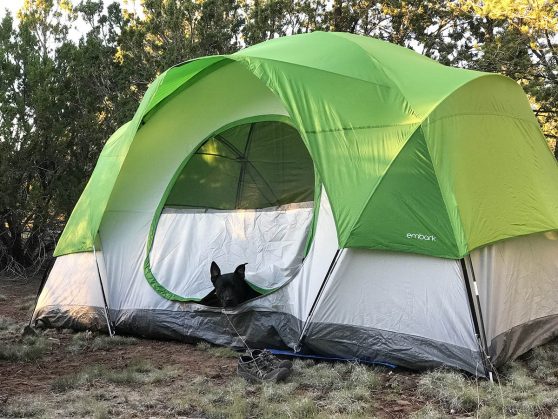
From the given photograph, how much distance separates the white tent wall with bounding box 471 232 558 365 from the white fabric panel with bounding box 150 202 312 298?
176 cm

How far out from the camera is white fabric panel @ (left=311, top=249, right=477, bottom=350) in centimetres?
424

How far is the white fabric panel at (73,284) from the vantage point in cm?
589

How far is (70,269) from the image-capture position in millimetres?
6086

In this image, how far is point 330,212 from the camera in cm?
491

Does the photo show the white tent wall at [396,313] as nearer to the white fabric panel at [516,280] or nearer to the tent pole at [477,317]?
the tent pole at [477,317]

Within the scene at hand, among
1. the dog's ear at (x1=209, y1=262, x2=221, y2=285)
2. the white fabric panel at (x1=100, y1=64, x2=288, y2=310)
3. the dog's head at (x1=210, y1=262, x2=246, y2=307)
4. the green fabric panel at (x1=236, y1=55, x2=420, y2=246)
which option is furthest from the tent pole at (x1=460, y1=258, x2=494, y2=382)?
the white fabric panel at (x1=100, y1=64, x2=288, y2=310)

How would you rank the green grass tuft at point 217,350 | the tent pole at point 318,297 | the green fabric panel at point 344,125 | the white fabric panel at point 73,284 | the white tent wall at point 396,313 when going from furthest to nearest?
the white fabric panel at point 73,284, the green grass tuft at point 217,350, the tent pole at point 318,297, the green fabric panel at point 344,125, the white tent wall at point 396,313

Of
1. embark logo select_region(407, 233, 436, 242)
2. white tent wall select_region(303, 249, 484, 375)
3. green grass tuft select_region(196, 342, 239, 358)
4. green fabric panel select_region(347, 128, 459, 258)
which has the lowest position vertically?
green grass tuft select_region(196, 342, 239, 358)

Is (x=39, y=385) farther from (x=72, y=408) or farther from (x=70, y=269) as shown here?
(x=70, y=269)

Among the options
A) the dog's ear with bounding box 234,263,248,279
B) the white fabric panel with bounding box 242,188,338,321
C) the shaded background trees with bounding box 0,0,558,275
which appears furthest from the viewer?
the shaded background trees with bounding box 0,0,558,275

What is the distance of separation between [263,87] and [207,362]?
2.58 meters

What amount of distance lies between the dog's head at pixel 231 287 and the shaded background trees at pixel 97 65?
14.9 ft

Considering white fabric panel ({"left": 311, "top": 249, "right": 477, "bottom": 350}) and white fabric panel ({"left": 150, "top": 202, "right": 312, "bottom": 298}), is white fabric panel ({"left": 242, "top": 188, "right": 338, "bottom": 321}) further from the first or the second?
white fabric panel ({"left": 150, "top": 202, "right": 312, "bottom": 298})

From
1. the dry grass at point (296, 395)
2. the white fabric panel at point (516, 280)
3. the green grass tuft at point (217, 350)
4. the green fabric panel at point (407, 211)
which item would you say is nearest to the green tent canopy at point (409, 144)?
the green fabric panel at point (407, 211)
